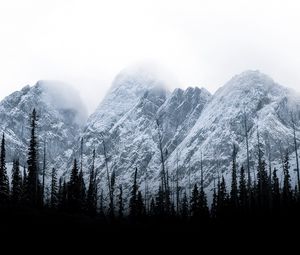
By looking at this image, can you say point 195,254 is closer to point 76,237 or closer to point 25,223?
point 76,237

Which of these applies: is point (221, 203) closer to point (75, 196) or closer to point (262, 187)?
point (262, 187)

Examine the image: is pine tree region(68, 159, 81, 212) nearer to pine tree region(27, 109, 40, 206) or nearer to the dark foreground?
pine tree region(27, 109, 40, 206)

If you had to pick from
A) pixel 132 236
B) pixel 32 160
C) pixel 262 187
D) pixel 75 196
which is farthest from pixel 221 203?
pixel 132 236

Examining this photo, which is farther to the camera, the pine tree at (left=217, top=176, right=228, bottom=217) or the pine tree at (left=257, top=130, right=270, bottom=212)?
the pine tree at (left=257, top=130, right=270, bottom=212)

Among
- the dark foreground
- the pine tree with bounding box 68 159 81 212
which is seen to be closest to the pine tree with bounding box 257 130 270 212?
the pine tree with bounding box 68 159 81 212

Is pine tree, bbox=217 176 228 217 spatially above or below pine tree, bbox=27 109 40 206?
below

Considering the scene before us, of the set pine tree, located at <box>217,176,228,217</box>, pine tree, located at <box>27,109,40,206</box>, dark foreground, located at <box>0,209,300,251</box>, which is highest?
pine tree, located at <box>27,109,40,206</box>

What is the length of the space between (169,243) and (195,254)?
314 cm

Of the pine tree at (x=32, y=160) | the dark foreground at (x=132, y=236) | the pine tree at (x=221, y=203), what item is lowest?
the dark foreground at (x=132, y=236)

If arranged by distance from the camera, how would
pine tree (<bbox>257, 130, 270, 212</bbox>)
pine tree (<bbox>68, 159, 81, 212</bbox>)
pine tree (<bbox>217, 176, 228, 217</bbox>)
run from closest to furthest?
1. pine tree (<bbox>217, 176, 228, 217</bbox>)
2. pine tree (<bbox>68, 159, 81, 212</bbox>)
3. pine tree (<bbox>257, 130, 270, 212</bbox>)

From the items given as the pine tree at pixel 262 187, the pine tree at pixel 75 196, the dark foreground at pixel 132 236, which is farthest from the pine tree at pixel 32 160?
the dark foreground at pixel 132 236

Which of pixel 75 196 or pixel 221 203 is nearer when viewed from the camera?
pixel 75 196

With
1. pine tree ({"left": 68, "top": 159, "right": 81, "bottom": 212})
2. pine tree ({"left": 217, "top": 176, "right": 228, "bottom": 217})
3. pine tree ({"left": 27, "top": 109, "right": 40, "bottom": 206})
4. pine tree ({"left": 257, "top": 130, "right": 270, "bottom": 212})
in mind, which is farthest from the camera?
pine tree ({"left": 257, "top": 130, "right": 270, "bottom": 212})

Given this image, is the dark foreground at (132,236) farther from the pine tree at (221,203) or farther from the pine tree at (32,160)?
the pine tree at (32,160)
